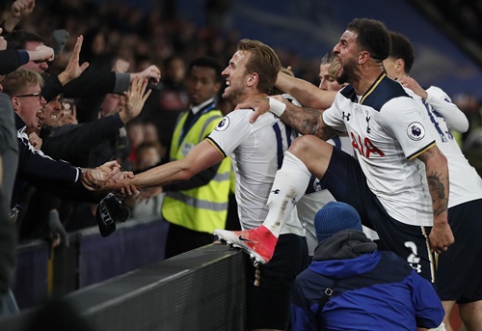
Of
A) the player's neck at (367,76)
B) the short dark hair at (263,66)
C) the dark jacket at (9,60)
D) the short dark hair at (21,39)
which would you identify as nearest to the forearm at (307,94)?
the short dark hair at (263,66)

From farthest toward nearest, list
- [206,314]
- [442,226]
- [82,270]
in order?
1. [82,270]
2. [442,226]
3. [206,314]

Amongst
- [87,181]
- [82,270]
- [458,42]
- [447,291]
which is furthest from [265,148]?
[458,42]

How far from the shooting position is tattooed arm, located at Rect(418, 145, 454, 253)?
4.68 metres

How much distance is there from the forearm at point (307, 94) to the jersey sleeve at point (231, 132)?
72cm

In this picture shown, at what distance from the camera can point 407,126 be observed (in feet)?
15.3

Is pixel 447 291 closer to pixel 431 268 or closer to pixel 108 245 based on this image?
pixel 431 268

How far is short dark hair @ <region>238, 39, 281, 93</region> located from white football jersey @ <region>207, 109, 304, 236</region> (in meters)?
0.28

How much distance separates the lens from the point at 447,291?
5.39 metres

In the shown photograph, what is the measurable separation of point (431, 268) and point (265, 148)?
1.18 meters

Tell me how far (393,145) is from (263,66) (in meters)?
1.03

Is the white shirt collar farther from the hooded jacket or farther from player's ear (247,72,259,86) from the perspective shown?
the hooded jacket

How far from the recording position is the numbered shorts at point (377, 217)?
485 cm

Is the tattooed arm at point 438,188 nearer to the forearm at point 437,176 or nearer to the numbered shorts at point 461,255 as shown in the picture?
the forearm at point 437,176

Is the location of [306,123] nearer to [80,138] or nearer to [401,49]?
[401,49]
